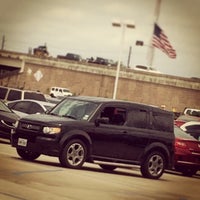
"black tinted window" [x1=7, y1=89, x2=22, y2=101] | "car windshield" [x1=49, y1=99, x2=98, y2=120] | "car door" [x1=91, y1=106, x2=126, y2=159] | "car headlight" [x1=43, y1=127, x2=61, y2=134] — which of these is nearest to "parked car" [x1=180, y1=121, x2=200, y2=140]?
"car door" [x1=91, y1=106, x2=126, y2=159]

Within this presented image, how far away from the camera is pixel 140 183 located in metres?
11.9

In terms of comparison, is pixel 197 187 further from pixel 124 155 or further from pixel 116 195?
pixel 116 195

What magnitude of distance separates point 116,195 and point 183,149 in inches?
265

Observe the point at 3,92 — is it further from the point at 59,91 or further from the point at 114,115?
the point at 59,91

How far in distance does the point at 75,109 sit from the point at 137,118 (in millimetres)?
1401

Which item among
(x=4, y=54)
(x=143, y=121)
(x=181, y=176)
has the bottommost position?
(x=181, y=176)

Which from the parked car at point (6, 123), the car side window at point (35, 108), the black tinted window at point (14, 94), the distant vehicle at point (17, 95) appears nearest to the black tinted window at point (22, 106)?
the car side window at point (35, 108)

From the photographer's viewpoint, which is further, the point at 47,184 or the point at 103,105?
the point at 103,105

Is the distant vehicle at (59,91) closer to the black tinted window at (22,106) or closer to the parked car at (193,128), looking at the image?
the black tinted window at (22,106)

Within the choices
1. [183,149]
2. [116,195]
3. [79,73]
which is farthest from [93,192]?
[79,73]

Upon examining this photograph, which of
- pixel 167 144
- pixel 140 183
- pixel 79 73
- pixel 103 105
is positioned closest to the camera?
pixel 140 183

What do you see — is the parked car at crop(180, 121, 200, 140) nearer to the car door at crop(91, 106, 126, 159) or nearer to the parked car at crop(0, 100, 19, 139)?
the parked car at crop(0, 100, 19, 139)

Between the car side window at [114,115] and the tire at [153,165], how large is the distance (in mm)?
1004

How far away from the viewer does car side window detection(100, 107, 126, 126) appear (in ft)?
43.2
